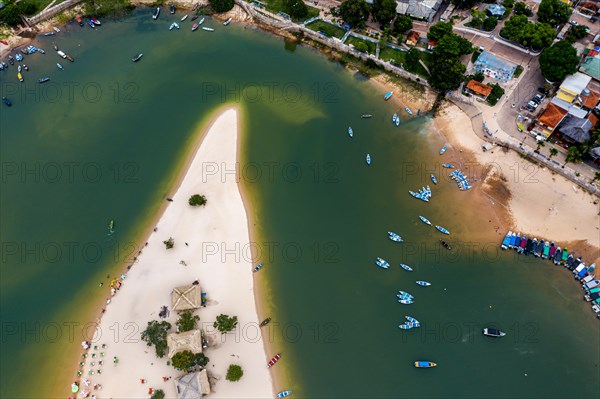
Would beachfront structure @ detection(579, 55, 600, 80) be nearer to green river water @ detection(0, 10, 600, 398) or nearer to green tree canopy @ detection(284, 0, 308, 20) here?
green river water @ detection(0, 10, 600, 398)

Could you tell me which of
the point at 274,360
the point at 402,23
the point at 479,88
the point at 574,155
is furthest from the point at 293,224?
the point at 574,155

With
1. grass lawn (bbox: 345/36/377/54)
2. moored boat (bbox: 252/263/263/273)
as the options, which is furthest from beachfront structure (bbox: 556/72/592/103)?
moored boat (bbox: 252/263/263/273)

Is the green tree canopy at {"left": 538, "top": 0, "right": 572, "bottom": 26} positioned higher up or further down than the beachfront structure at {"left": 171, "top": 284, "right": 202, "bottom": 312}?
higher up

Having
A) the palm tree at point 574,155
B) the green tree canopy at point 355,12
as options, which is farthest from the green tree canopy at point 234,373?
the green tree canopy at point 355,12

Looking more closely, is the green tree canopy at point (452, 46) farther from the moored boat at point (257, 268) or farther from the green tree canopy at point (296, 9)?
the moored boat at point (257, 268)

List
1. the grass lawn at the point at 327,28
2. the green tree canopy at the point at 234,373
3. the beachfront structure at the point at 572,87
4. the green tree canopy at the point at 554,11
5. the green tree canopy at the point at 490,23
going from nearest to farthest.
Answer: the green tree canopy at the point at 234,373 < the beachfront structure at the point at 572,87 < the green tree canopy at the point at 554,11 < the green tree canopy at the point at 490,23 < the grass lawn at the point at 327,28

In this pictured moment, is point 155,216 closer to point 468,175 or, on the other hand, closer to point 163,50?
point 163,50
